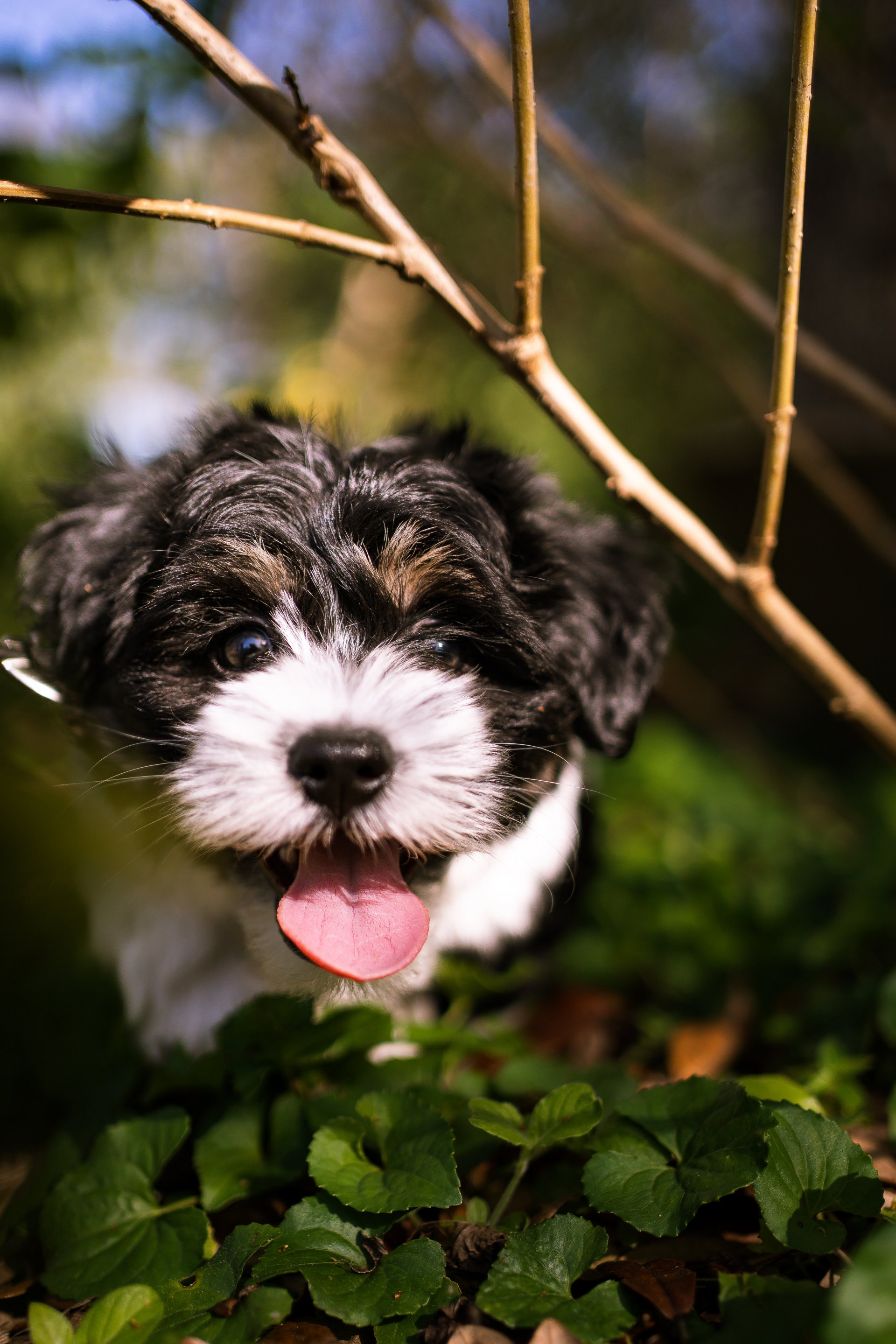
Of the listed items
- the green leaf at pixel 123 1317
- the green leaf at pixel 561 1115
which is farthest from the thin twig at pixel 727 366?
the green leaf at pixel 123 1317

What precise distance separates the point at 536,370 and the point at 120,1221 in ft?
5.94

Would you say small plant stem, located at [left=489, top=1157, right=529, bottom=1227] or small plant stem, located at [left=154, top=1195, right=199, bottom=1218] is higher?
small plant stem, located at [left=489, top=1157, right=529, bottom=1227]

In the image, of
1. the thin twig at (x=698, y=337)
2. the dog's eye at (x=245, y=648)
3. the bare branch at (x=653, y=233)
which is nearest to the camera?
the dog's eye at (x=245, y=648)

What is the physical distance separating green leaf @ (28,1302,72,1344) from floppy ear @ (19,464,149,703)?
3.82ft

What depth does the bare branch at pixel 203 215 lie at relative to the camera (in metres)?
1.47

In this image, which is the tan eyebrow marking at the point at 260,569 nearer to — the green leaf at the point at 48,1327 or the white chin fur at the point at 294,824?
the white chin fur at the point at 294,824

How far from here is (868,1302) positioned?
2.68ft

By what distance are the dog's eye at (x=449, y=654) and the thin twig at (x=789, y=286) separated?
733 millimetres

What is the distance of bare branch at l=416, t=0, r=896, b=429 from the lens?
8.25 ft

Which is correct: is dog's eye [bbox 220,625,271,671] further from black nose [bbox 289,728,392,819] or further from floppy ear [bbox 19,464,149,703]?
black nose [bbox 289,728,392,819]

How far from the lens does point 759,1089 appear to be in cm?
163

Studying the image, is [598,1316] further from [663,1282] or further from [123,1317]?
[123,1317]

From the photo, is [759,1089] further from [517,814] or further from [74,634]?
[74,634]

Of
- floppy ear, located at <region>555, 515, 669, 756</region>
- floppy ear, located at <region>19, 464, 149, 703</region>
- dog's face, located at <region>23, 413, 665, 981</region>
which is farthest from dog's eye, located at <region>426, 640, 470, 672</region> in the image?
floppy ear, located at <region>19, 464, 149, 703</region>
